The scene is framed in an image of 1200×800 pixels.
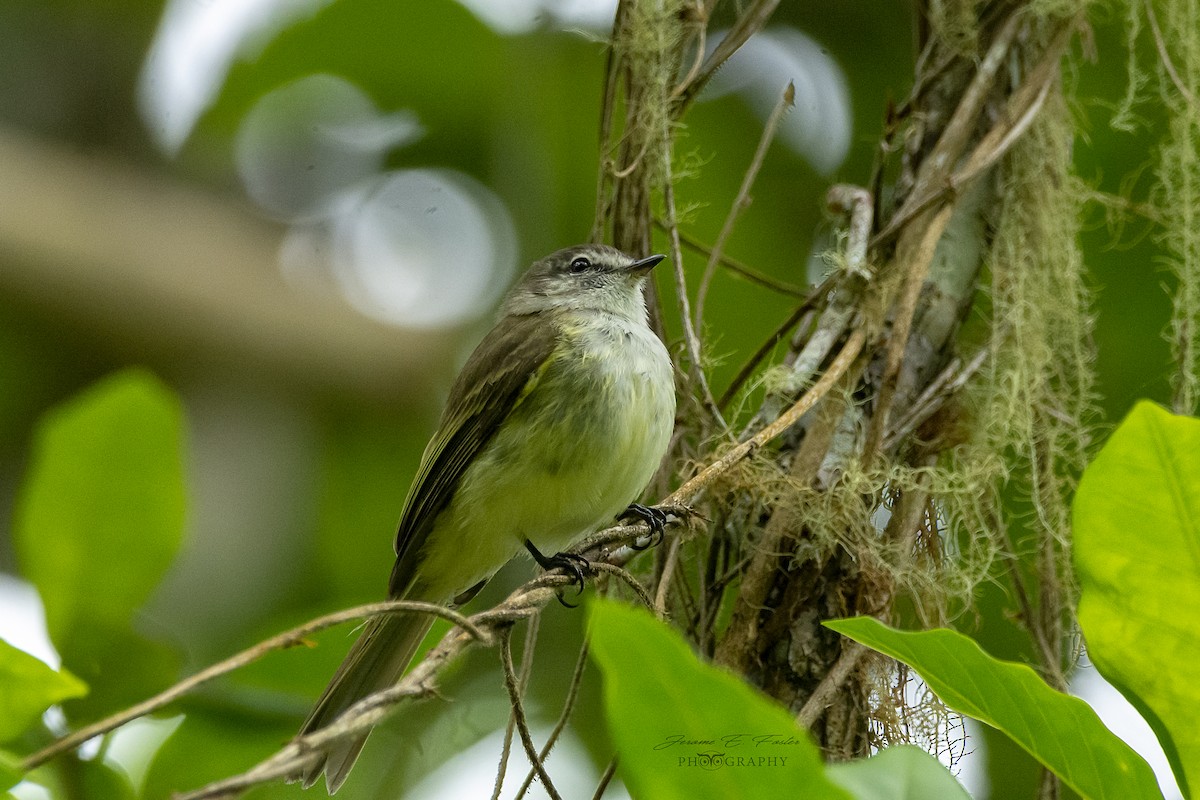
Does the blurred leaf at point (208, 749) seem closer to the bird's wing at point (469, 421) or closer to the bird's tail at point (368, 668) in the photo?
the bird's tail at point (368, 668)

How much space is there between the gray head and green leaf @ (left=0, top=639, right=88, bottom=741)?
75.7 inches

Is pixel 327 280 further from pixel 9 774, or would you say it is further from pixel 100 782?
pixel 9 774

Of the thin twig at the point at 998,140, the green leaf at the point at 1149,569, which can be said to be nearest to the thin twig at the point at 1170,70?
the thin twig at the point at 998,140

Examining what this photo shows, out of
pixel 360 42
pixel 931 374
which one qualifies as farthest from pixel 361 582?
pixel 931 374

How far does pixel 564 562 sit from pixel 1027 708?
1480 mm

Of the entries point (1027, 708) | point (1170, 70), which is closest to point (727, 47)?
point (1170, 70)

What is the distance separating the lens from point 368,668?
3.03 metres

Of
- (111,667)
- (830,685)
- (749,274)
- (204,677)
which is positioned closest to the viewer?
(204,677)

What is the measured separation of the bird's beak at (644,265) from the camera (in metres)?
3.18

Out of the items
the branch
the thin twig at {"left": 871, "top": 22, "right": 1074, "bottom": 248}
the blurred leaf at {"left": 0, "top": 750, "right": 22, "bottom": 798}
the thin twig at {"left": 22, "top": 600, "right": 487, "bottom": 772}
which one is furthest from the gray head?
the blurred leaf at {"left": 0, "top": 750, "right": 22, "bottom": 798}

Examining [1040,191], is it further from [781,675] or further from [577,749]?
[577,749]

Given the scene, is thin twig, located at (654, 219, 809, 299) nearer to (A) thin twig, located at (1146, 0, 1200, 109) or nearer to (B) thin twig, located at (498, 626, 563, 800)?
(A) thin twig, located at (1146, 0, 1200, 109)

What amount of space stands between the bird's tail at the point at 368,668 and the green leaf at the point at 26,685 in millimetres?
1068

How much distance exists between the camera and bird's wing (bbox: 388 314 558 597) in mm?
3338
